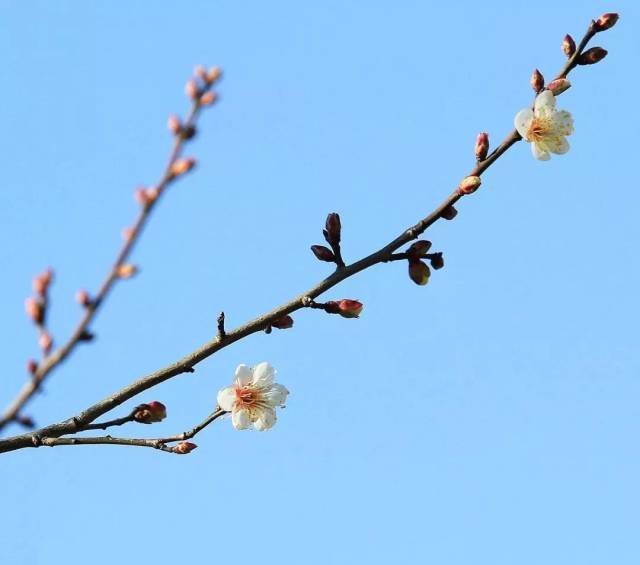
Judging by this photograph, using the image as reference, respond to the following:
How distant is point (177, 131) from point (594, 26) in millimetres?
2210

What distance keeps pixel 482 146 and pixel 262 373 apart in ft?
4.02

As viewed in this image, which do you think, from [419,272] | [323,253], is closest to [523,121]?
[419,272]

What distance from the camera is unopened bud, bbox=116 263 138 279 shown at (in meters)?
1.65

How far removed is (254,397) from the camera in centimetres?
382

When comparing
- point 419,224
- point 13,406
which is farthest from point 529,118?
point 13,406

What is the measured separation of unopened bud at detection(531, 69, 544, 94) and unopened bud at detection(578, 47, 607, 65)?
0.15m

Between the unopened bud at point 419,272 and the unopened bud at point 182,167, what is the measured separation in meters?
1.60

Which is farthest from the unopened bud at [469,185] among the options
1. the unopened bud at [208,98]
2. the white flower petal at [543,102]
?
the unopened bud at [208,98]

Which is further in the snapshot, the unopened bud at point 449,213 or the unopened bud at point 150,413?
the unopened bud at point 449,213

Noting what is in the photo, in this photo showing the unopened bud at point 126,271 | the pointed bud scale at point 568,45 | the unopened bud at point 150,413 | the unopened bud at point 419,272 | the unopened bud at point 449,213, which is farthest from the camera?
the pointed bud scale at point 568,45

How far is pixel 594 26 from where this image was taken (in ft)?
11.5

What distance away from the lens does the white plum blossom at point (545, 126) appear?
3521mm

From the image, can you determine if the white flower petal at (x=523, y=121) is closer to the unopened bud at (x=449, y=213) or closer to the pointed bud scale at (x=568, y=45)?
the pointed bud scale at (x=568, y=45)

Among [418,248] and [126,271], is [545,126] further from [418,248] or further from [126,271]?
[126,271]
